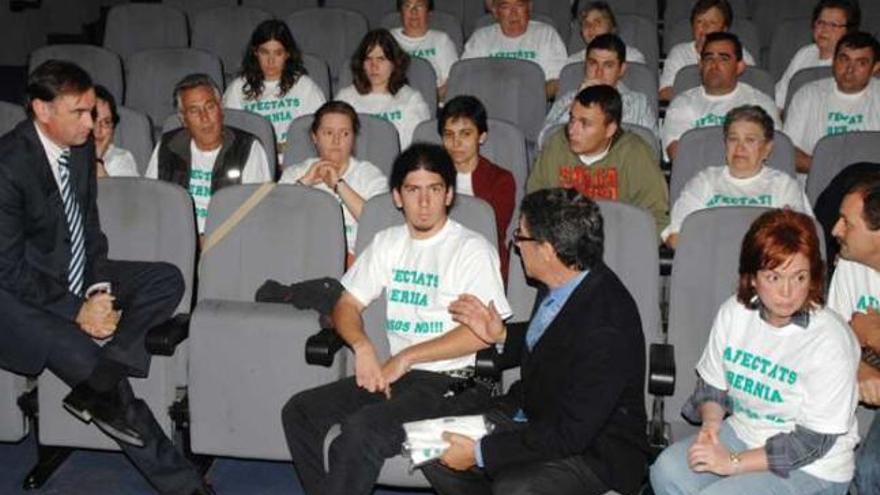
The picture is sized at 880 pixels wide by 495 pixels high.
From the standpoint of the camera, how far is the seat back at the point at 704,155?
13.1 feet

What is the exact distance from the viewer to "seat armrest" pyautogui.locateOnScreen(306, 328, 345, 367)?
2.97 metres

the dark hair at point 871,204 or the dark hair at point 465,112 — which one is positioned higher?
the dark hair at point 465,112

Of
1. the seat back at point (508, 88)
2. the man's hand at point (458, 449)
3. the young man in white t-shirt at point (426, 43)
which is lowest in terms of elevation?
the man's hand at point (458, 449)

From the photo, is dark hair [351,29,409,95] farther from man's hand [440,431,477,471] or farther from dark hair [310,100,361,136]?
man's hand [440,431,477,471]

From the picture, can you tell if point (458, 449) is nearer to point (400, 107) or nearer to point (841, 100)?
point (400, 107)

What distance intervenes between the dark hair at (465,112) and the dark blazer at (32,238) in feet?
4.00

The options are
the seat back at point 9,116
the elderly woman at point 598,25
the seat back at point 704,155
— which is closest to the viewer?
the seat back at point 704,155

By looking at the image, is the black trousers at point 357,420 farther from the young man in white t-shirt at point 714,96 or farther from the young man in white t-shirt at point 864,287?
the young man in white t-shirt at point 714,96

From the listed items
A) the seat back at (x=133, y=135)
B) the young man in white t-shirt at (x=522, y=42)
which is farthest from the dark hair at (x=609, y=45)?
the seat back at (x=133, y=135)

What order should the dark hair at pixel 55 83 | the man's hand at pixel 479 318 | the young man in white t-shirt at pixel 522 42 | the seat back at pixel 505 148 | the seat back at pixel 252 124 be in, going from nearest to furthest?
1. the man's hand at pixel 479 318
2. the dark hair at pixel 55 83
3. the seat back at pixel 505 148
4. the seat back at pixel 252 124
5. the young man in white t-shirt at pixel 522 42

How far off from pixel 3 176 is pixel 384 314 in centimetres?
109

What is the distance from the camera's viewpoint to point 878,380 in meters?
2.71

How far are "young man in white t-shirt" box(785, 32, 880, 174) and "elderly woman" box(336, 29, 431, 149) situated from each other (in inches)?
61.5

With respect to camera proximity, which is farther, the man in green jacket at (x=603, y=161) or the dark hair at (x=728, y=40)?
the dark hair at (x=728, y=40)
